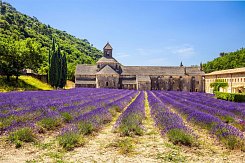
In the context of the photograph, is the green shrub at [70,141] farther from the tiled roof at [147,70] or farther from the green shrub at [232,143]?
the tiled roof at [147,70]

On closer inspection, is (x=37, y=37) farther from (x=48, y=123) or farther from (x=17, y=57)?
(x=48, y=123)

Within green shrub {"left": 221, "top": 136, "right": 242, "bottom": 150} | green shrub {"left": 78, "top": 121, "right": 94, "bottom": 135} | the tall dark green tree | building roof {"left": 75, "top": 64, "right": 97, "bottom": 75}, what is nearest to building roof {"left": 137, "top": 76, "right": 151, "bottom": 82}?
building roof {"left": 75, "top": 64, "right": 97, "bottom": 75}

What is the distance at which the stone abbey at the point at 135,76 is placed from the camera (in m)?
49.7

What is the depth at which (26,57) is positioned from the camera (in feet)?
117

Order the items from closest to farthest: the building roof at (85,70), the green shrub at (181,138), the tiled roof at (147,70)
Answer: the green shrub at (181,138)
the building roof at (85,70)
the tiled roof at (147,70)

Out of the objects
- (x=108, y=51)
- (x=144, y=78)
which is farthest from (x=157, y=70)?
(x=108, y=51)

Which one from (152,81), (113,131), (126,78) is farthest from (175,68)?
(113,131)

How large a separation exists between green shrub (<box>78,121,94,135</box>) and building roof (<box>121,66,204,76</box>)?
46.0 m

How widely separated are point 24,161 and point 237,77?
135 ft

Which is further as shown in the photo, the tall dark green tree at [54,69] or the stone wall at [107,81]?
the stone wall at [107,81]

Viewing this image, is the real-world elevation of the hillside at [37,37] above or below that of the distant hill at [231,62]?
above

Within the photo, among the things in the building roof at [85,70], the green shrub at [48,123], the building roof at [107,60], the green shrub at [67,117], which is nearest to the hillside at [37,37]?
the building roof at [85,70]

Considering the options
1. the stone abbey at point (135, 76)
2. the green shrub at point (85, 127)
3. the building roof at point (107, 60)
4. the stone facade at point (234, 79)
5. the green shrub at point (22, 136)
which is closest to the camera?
the green shrub at point (22, 136)

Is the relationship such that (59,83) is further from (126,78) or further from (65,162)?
(65,162)
